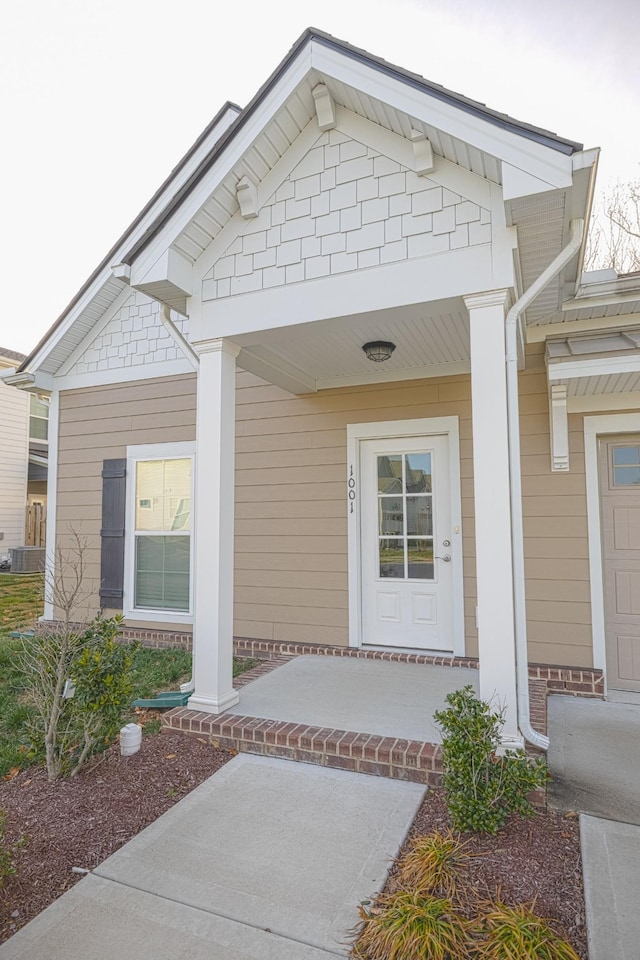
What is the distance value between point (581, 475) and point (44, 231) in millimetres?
10720

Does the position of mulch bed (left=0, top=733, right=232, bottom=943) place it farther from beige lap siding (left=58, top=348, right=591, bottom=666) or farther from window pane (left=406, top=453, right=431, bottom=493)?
window pane (left=406, top=453, right=431, bottom=493)

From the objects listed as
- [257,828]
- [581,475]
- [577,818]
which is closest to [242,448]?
[581,475]

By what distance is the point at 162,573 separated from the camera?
6219 millimetres

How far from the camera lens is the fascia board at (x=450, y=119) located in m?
2.77

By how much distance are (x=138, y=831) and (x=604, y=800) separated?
224 cm

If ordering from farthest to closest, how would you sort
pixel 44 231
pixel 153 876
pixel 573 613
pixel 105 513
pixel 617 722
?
pixel 44 231
pixel 105 513
pixel 573 613
pixel 617 722
pixel 153 876

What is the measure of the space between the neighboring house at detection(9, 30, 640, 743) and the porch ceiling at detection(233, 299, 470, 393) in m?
0.03

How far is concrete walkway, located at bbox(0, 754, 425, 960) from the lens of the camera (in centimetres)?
185

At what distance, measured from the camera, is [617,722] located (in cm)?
377

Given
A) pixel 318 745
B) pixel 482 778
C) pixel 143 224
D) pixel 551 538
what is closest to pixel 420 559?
pixel 551 538

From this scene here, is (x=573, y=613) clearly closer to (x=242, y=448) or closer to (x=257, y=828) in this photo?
(x=257, y=828)

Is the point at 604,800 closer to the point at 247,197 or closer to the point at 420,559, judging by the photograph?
the point at 420,559

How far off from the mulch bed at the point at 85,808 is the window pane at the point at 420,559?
2454 millimetres

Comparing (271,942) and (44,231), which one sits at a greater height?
(44,231)
